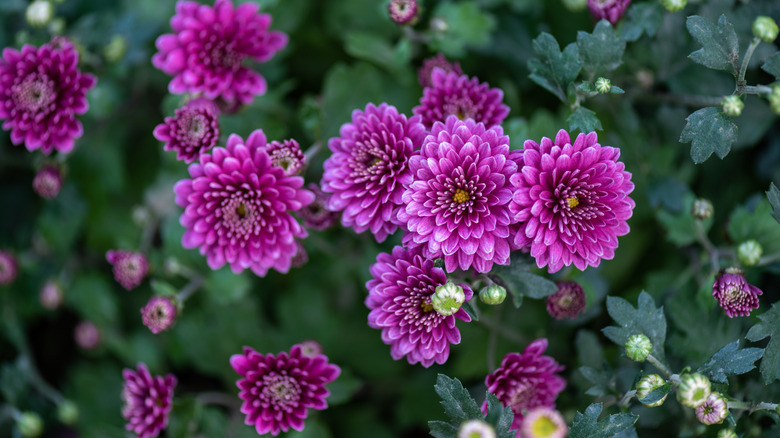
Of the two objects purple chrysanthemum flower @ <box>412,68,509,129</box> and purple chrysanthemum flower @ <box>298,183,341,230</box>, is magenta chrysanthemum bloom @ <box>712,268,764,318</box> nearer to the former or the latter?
purple chrysanthemum flower @ <box>412,68,509,129</box>

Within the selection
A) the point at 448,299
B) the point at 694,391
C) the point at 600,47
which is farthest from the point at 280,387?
the point at 600,47

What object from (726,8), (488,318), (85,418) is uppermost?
(726,8)

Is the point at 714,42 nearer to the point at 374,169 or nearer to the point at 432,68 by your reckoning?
the point at 432,68

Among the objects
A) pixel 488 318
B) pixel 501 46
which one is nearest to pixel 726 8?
pixel 501 46

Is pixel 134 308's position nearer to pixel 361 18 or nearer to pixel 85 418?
pixel 85 418

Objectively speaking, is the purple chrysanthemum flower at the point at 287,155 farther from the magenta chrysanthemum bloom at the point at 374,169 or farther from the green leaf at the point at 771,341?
the green leaf at the point at 771,341

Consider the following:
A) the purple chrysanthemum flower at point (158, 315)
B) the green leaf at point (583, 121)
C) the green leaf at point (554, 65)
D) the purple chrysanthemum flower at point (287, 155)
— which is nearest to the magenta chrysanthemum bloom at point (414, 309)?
the purple chrysanthemum flower at point (287, 155)
